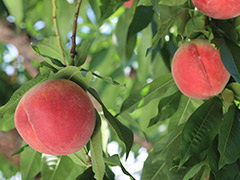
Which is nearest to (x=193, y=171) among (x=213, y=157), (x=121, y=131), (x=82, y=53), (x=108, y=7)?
(x=213, y=157)

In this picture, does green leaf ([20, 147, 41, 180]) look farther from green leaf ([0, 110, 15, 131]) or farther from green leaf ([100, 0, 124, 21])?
green leaf ([100, 0, 124, 21])

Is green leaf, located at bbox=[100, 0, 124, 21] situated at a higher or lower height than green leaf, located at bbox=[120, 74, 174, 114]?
higher

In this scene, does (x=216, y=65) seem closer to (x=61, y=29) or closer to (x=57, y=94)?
(x=57, y=94)

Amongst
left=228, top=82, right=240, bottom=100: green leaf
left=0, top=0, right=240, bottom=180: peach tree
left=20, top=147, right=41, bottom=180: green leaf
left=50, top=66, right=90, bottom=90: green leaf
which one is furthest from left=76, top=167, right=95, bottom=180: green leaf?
left=228, top=82, right=240, bottom=100: green leaf

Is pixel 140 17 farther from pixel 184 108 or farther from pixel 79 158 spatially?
pixel 79 158

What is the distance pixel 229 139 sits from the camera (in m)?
0.94

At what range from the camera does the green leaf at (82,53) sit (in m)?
1.06

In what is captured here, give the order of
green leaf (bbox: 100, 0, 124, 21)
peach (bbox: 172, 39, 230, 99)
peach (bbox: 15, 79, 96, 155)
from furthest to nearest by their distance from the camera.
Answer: green leaf (bbox: 100, 0, 124, 21) → peach (bbox: 172, 39, 230, 99) → peach (bbox: 15, 79, 96, 155)

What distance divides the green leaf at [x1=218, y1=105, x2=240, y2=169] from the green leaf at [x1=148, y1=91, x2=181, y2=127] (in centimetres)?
26

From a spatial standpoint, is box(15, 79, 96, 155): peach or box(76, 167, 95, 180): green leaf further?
box(76, 167, 95, 180): green leaf

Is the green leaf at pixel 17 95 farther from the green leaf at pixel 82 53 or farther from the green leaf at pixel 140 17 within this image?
the green leaf at pixel 140 17

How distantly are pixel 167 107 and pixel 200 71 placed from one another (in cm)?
24

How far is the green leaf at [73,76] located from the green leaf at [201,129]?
280mm

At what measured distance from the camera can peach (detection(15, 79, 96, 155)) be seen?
91 cm
